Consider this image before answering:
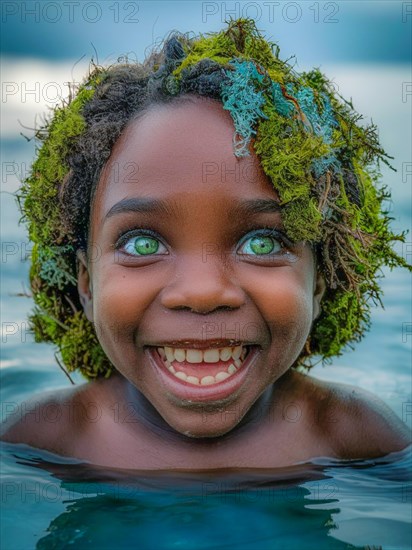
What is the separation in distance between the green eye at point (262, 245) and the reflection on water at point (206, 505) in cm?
75

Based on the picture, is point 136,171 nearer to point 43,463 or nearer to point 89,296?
point 89,296

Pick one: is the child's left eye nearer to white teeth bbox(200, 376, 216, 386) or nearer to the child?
the child

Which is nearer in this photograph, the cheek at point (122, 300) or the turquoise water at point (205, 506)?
the turquoise water at point (205, 506)

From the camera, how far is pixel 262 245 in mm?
3271

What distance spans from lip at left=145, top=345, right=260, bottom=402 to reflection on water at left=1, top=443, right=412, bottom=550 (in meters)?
0.32

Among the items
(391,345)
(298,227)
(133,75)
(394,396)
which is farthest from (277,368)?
(391,345)

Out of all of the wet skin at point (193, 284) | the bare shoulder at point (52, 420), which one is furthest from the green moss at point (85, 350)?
the wet skin at point (193, 284)

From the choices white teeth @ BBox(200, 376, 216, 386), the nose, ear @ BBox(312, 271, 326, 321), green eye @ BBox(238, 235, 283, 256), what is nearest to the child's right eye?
the nose

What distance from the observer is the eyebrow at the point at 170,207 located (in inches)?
125

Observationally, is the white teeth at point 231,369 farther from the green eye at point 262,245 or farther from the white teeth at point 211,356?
the green eye at point 262,245

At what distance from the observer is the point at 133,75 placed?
3.52m

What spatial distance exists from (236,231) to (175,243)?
0.60 feet

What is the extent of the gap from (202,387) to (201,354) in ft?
0.33

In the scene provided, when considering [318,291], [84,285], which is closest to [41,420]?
[84,285]
